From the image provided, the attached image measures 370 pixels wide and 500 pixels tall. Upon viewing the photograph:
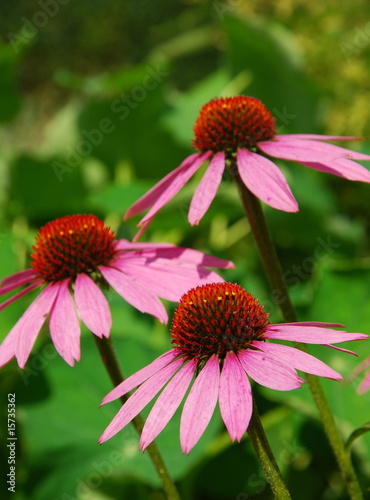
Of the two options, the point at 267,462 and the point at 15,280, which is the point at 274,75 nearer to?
the point at 15,280

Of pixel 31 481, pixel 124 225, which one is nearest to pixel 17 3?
pixel 124 225

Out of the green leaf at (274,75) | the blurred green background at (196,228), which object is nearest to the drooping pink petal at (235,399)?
the blurred green background at (196,228)

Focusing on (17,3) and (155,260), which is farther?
(17,3)

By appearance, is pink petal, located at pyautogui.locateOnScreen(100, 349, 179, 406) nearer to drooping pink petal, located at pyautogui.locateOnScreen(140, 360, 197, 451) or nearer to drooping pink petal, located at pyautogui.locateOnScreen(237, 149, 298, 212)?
drooping pink petal, located at pyautogui.locateOnScreen(140, 360, 197, 451)

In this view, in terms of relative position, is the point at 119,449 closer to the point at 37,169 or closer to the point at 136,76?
the point at 37,169

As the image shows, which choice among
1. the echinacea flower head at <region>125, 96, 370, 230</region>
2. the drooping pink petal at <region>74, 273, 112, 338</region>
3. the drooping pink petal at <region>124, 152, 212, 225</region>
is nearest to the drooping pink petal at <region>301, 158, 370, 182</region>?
the echinacea flower head at <region>125, 96, 370, 230</region>
